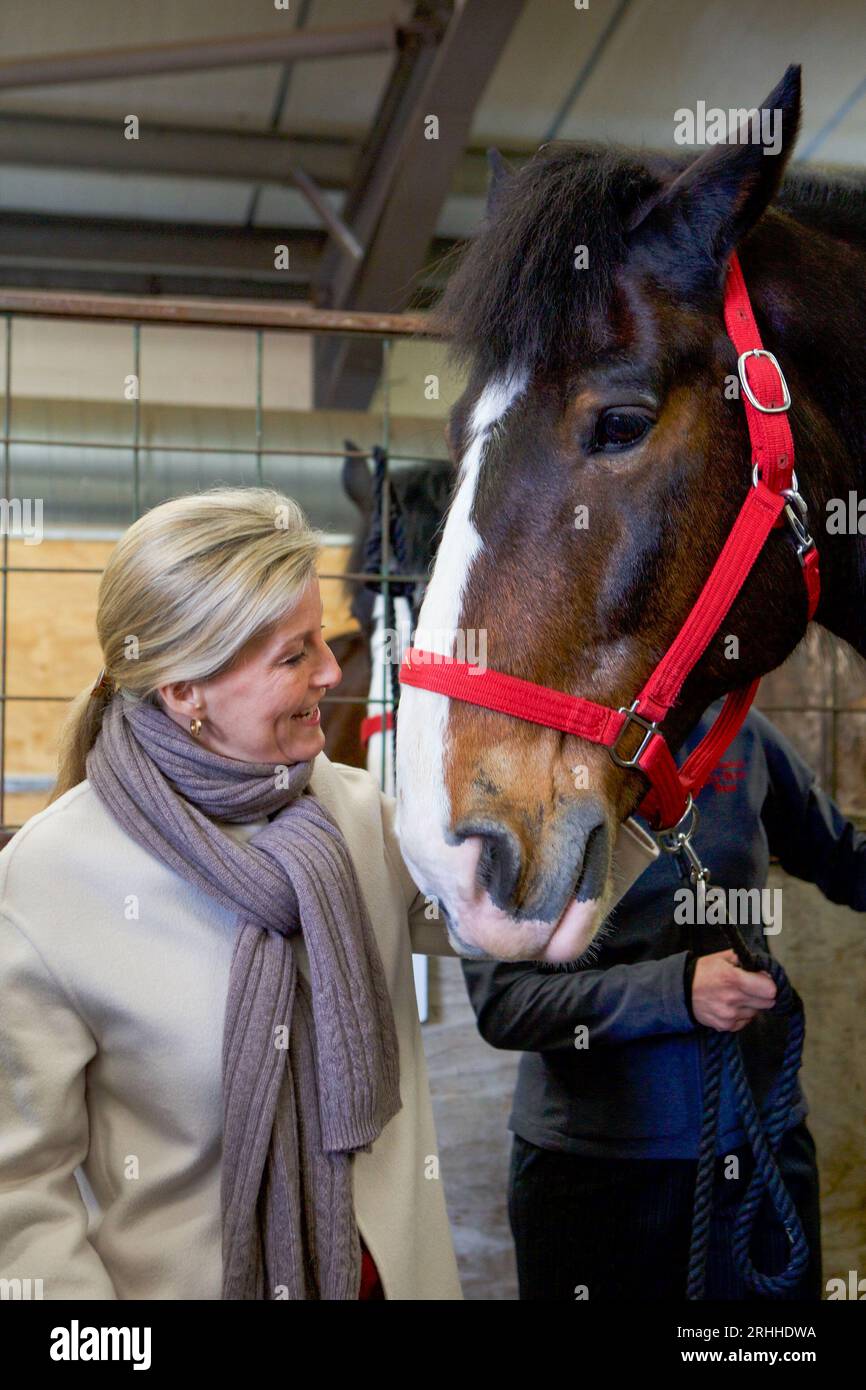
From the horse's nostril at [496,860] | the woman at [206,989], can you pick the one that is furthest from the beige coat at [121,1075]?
the horse's nostril at [496,860]

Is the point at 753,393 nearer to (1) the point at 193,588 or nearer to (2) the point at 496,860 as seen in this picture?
(2) the point at 496,860

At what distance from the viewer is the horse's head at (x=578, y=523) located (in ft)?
3.46

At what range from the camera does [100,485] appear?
4.37m

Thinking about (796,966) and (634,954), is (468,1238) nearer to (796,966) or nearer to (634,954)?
(796,966)

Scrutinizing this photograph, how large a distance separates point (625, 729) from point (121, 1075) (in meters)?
0.64

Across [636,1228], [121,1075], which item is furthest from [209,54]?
[636,1228]

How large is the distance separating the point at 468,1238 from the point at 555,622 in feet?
5.71

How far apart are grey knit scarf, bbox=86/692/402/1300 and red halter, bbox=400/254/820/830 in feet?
0.98

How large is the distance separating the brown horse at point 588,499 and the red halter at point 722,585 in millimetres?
12

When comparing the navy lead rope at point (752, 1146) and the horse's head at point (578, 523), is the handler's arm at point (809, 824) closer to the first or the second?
the navy lead rope at point (752, 1146)

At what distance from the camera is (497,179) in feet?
4.82

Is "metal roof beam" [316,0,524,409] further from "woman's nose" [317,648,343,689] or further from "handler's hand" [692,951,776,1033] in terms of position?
"handler's hand" [692,951,776,1033]

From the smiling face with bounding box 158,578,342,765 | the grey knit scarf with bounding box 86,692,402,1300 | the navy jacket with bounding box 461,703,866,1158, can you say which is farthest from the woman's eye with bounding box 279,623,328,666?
the navy jacket with bounding box 461,703,866,1158
